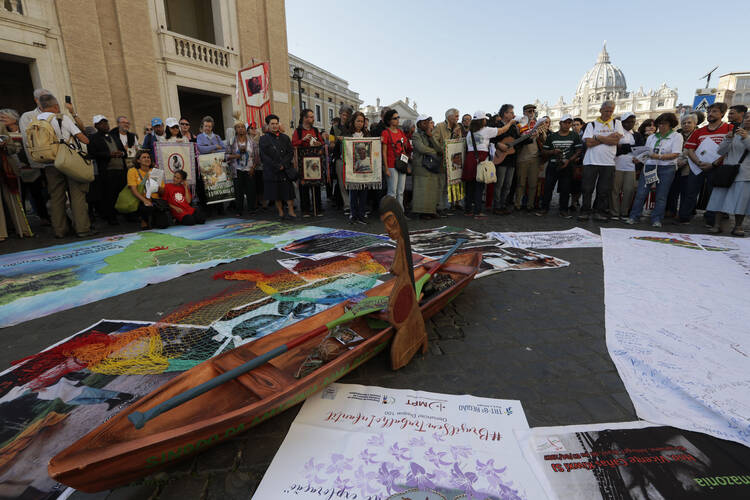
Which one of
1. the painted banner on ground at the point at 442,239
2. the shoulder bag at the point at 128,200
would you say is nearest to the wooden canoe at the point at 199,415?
the painted banner on ground at the point at 442,239

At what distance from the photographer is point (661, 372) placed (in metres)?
2.16

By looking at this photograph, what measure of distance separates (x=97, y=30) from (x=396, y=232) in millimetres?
14362

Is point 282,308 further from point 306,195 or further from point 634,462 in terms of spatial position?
point 306,195

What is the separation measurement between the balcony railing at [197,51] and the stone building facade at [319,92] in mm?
21391

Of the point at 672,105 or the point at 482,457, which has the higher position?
the point at 672,105

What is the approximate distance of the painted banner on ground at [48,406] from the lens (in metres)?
1.52

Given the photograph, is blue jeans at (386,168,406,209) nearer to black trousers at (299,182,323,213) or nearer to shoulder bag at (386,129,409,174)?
shoulder bag at (386,129,409,174)

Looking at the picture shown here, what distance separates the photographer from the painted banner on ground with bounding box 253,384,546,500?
1.41m

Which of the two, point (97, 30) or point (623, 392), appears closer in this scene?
point (623, 392)

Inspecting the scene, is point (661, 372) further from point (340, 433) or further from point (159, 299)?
point (159, 299)

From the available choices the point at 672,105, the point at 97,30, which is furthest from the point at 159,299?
the point at 672,105

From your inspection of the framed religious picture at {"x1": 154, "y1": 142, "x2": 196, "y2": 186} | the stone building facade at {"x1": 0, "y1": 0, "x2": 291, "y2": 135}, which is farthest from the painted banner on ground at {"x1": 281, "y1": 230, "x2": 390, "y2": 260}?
the stone building facade at {"x1": 0, "y1": 0, "x2": 291, "y2": 135}

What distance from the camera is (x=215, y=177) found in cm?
821

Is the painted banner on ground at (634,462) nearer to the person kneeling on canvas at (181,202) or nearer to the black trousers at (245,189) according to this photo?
the person kneeling on canvas at (181,202)
